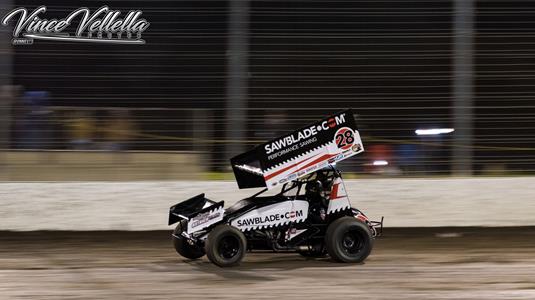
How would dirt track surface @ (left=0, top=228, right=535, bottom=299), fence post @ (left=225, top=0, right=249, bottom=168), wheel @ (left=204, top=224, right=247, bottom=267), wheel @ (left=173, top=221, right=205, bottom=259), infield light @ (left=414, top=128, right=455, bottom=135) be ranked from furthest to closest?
infield light @ (left=414, top=128, right=455, bottom=135), fence post @ (left=225, top=0, right=249, bottom=168), wheel @ (left=173, top=221, right=205, bottom=259), wheel @ (left=204, top=224, right=247, bottom=267), dirt track surface @ (left=0, top=228, right=535, bottom=299)

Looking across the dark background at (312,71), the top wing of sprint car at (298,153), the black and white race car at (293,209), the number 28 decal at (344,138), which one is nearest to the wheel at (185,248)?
the black and white race car at (293,209)

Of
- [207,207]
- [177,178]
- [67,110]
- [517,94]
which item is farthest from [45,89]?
[517,94]

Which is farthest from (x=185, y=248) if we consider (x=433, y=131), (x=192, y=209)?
(x=433, y=131)

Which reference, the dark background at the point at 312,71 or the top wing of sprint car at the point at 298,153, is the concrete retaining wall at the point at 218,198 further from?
the top wing of sprint car at the point at 298,153

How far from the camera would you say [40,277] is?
7.14 meters

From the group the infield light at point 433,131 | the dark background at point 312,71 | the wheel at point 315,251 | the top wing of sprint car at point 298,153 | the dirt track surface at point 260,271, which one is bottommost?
the dirt track surface at point 260,271

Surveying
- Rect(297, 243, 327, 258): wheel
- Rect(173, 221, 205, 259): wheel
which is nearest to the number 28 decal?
Rect(297, 243, 327, 258): wheel

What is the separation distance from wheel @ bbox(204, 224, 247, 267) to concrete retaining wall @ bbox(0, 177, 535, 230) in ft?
9.25

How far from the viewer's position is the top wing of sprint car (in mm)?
7832

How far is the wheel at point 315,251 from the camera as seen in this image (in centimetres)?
812

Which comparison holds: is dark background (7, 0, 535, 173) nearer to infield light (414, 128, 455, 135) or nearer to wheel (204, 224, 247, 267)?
infield light (414, 128, 455, 135)

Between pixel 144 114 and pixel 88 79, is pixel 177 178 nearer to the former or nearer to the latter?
pixel 144 114

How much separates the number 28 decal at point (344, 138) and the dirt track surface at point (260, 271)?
1230 millimetres

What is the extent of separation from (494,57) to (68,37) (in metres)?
5.94
